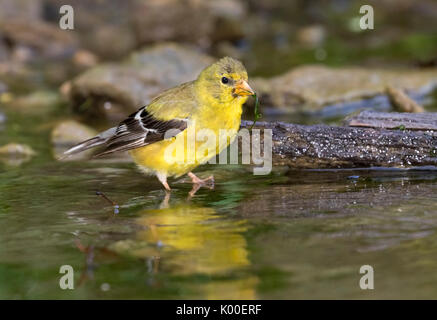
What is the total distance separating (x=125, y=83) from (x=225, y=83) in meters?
4.87

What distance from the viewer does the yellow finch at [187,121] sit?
6398 millimetres

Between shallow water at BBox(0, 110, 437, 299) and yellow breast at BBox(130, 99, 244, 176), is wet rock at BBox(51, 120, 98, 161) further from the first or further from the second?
yellow breast at BBox(130, 99, 244, 176)

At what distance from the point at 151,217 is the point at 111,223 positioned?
346 millimetres

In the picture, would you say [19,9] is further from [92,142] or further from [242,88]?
[242,88]

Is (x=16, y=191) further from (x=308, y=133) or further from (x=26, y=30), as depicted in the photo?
(x=26, y=30)

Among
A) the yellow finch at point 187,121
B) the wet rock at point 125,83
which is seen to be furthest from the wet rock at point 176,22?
the yellow finch at point 187,121

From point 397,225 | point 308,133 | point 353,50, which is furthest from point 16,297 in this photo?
point 353,50

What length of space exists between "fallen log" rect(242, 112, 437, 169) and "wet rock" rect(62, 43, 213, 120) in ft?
14.8

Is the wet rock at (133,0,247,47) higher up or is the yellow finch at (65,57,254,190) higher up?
the wet rock at (133,0,247,47)

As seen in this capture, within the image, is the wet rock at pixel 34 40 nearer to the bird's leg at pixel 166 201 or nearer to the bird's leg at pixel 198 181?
the bird's leg at pixel 198 181

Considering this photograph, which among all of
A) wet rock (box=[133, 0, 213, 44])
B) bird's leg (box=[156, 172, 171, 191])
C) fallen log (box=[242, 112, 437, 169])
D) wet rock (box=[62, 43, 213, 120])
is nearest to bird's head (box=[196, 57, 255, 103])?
fallen log (box=[242, 112, 437, 169])

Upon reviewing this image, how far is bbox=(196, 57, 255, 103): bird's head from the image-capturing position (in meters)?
6.54

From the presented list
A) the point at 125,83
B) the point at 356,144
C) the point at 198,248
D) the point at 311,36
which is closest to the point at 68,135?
the point at 125,83

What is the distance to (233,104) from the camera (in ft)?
21.5
